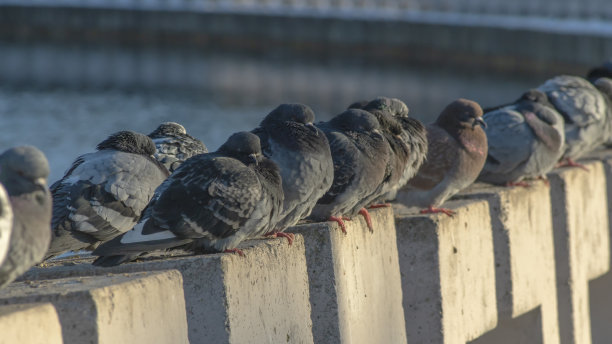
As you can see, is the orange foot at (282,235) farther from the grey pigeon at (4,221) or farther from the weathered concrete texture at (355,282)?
the grey pigeon at (4,221)

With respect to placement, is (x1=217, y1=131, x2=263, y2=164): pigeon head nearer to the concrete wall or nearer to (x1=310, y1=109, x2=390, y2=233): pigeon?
the concrete wall

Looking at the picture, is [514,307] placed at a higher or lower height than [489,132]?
lower

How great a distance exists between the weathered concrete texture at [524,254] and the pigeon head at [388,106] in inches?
32.5

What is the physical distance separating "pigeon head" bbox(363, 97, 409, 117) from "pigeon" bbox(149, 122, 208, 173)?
1.29 m

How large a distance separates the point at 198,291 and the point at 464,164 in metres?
4.72

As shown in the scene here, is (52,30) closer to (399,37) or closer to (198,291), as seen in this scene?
(399,37)

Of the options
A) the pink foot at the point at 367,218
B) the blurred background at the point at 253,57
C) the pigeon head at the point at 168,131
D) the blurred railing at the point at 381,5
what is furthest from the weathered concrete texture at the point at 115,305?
the blurred railing at the point at 381,5

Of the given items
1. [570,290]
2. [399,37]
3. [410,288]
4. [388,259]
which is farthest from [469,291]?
[399,37]

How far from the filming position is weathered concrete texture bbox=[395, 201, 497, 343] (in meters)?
8.16

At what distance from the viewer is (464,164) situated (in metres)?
10.3

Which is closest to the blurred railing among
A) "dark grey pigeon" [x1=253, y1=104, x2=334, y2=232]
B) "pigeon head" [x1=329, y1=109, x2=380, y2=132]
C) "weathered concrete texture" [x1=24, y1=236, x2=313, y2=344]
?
"pigeon head" [x1=329, y1=109, x2=380, y2=132]

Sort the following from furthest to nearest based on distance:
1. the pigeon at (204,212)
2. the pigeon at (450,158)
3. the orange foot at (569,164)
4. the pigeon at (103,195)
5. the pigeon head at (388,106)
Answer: the orange foot at (569,164), the pigeon at (450,158), the pigeon head at (388,106), the pigeon at (103,195), the pigeon at (204,212)

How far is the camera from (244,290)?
6059mm

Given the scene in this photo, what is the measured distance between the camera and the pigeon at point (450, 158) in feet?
32.3
